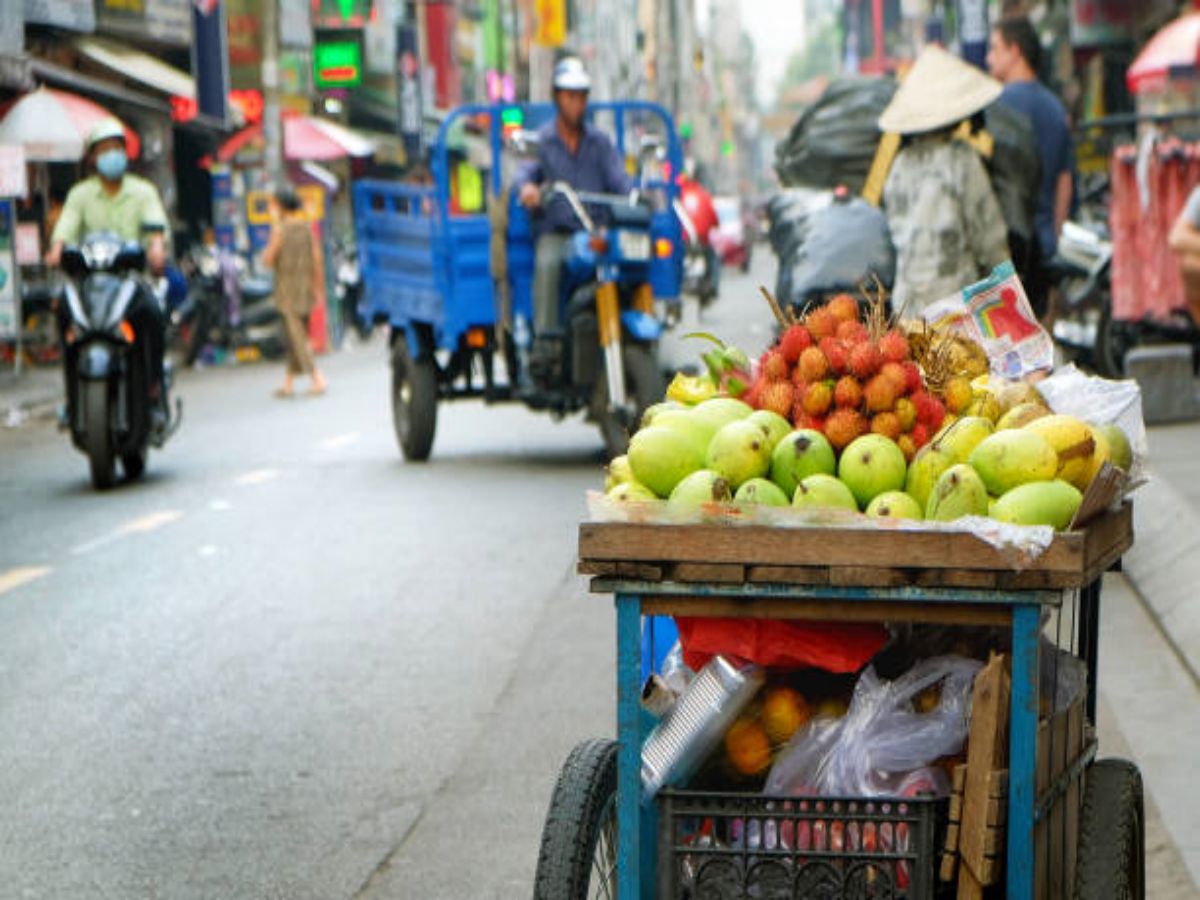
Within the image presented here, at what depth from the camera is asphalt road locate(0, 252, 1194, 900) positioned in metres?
5.57

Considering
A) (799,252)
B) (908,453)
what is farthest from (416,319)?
(908,453)

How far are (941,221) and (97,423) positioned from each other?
5344 mm

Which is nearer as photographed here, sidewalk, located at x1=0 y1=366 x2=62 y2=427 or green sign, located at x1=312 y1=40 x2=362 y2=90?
sidewalk, located at x1=0 y1=366 x2=62 y2=427

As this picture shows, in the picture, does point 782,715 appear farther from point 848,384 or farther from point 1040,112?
point 1040,112

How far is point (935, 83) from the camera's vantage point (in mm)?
9289

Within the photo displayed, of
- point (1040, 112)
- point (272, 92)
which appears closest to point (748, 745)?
point (1040, 112)

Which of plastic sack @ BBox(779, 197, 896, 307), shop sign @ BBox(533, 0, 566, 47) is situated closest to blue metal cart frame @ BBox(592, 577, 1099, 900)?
plastic sack @ BBox(779, 197, 896, 307)

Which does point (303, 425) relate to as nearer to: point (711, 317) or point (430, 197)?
point (430, 197)

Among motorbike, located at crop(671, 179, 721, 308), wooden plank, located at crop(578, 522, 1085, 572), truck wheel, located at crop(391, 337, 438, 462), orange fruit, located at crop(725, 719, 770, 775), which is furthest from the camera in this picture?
motorbike, located at crop(671, 179, 721, 308)

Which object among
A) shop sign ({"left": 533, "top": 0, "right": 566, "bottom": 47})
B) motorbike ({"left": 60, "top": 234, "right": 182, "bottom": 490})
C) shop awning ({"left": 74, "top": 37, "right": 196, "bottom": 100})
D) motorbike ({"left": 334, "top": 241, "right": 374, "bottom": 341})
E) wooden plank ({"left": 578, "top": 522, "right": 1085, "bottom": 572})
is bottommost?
motorbike ({"left": 334, "top": 241, "right": 374, "bottom": 341})

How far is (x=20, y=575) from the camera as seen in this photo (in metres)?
10.0

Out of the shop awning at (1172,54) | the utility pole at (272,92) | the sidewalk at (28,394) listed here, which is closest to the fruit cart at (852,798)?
the sidewalk at (28,394)

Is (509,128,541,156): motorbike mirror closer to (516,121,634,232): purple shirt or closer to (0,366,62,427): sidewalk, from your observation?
(516,121,634,232): purple shirt

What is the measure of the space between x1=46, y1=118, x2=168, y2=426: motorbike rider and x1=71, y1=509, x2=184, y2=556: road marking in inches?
59.2
